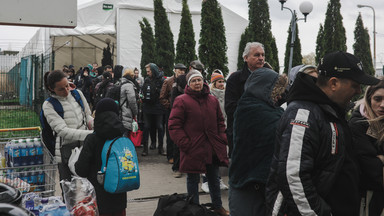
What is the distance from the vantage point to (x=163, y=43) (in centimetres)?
2142

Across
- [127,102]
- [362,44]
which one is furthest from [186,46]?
[362,44]

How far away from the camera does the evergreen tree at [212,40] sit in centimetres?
1888

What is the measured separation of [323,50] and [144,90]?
59.6 feet

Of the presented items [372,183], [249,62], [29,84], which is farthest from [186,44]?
[372,183]

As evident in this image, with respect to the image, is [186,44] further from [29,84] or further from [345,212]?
[345,212]

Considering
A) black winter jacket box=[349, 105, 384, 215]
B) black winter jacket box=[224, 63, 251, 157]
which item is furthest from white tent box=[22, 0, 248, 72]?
black winter jacket box=[349, 105, 384, 215]

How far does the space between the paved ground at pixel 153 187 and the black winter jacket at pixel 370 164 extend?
A: 11.4ft

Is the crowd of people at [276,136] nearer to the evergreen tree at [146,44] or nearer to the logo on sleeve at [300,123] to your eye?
the logo on sleeve at [300,123]

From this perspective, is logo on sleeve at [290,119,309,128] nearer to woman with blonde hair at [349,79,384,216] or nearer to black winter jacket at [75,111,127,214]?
woman with blonde hair at [349,79,384,216]

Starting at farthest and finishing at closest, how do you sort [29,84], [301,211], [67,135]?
1. [29,84]
2. [67,135]
3. [301,211]

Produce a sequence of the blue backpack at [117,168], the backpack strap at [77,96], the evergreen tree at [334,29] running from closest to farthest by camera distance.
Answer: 1. the blue backpack at [117,168]
2. the backpack strap at [77,96]
3. the evergreen tree at [334,29]

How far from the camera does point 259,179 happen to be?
3.62 metres

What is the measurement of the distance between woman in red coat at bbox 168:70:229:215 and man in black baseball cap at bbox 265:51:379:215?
2.95 meters

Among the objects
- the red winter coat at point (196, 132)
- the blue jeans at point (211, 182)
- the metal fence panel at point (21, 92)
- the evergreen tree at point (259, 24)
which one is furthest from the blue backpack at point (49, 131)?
the evergreen tree at point (259, 24)
